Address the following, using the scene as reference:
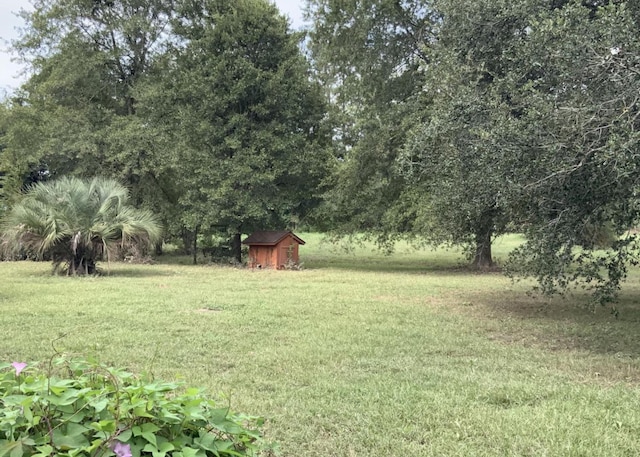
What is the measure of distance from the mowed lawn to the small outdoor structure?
24.1 ft

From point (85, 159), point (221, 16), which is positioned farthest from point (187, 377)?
point (85, 159)

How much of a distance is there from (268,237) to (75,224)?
710cm

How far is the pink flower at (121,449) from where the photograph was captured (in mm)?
1473

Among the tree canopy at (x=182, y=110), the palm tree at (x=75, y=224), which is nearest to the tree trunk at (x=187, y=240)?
the tree canopy at (x=182, y=110)

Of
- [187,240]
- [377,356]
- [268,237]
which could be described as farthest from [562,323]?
[187,240]

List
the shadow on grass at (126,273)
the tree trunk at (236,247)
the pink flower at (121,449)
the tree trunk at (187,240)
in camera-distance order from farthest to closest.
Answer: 1. the tree trunk at (187,240)
2. the tree trunk at (236,247)
3. the shadow on grass at (126,273)
4. the pink flower at (121,449)

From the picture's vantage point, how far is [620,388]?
4746mm

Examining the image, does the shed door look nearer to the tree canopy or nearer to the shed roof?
the shed roof

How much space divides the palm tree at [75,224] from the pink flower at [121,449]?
13503 millimetres

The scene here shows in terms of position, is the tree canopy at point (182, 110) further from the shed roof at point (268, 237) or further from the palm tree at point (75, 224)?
the palm tree at point (75, 224)

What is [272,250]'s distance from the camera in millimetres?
19234

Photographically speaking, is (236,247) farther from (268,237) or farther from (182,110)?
(182,110)

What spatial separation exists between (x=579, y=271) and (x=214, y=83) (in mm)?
16171

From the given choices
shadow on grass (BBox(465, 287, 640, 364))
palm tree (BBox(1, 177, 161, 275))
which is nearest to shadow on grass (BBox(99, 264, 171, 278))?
palm tree (BBox(1, 177, 161, 275))
